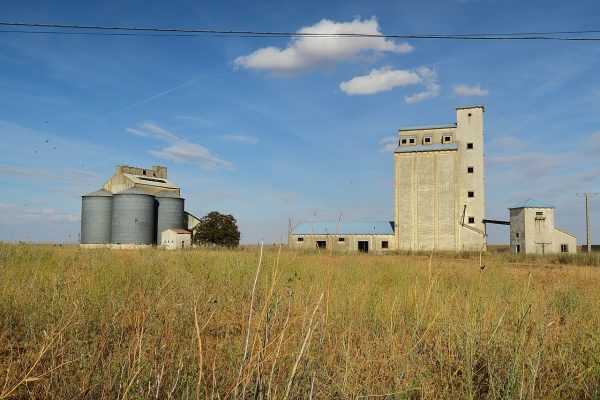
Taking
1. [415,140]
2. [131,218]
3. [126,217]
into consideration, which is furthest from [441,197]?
[126,217]

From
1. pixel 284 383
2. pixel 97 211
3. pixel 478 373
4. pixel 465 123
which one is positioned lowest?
pixel 478 373

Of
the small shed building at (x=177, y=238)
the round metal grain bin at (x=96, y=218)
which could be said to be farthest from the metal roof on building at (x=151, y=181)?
the small shed building at (x=177, y=238)

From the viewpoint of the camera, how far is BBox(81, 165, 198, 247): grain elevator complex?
137 ft

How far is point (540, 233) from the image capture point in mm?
35438

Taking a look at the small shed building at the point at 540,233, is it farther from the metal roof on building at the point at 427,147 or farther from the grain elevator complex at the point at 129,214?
the grain elevator complex at the point at 129,214

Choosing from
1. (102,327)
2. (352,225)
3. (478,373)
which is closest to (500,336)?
(478,373)

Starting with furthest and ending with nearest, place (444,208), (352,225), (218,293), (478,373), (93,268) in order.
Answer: (352,225) → (444,208) → (93,268) → (218,293) → (478,373)

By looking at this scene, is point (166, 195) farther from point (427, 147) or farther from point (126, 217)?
point (427, 147)

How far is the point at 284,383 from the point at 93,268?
652cm

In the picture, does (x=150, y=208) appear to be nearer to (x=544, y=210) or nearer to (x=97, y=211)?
(x=97, y=211)

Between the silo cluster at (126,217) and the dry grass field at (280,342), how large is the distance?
3577cm

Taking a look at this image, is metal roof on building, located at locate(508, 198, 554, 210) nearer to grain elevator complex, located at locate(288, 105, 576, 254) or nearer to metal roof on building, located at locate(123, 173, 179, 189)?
grain elevator complex, located at locate(288, 105, 576, 254)

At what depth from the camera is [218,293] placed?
20.6 feet

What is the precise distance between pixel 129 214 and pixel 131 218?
461mm
